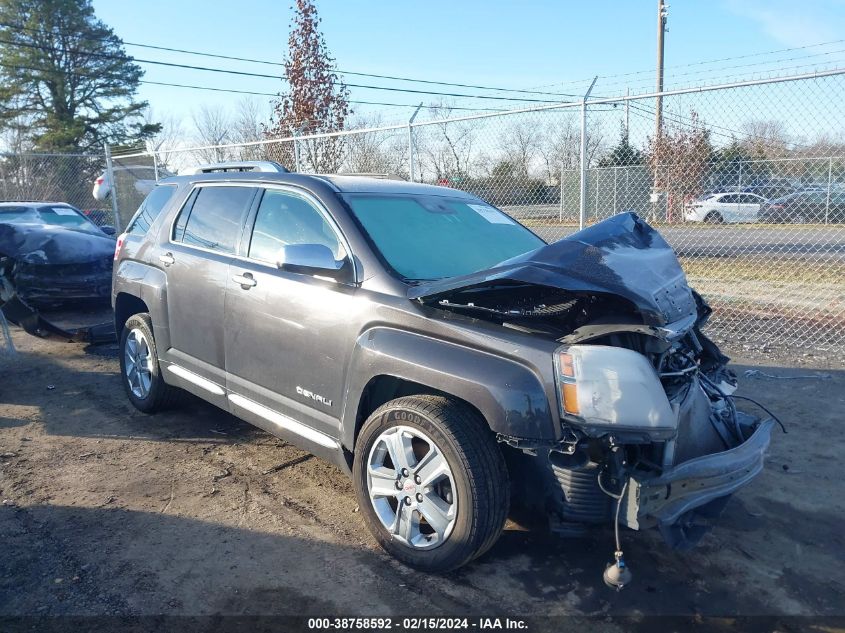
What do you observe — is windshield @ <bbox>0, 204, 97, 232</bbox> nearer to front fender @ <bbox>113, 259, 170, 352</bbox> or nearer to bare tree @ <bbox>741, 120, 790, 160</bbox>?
front fender @ <bbox>113, 259, 170, 352</bbox>

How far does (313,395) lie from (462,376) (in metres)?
1.08

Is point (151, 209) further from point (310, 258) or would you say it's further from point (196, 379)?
point (310, 258)

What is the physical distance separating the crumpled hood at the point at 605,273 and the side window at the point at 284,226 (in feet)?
2.68

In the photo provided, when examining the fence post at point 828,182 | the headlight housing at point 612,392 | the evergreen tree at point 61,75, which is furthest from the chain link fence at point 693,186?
the evergreen tree at point 61,75

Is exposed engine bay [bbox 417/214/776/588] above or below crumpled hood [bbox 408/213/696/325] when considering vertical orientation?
below

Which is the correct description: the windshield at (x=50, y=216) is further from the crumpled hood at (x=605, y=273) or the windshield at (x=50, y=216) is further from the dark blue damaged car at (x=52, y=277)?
the crumpled hood at (x=605, y=273)

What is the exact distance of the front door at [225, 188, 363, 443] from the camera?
3484 mm

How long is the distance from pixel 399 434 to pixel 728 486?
1.44 m

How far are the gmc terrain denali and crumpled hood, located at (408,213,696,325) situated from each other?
1cm

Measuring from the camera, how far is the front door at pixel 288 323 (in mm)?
3484

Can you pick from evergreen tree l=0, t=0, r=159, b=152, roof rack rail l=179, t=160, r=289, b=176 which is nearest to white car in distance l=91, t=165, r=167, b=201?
roof rack rail l=179, t=160, r=289, b=176

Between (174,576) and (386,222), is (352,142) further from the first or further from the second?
(174,576)

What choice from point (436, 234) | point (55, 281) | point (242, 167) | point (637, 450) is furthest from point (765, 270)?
point (55, 281)

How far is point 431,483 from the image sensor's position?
3.02 meters
